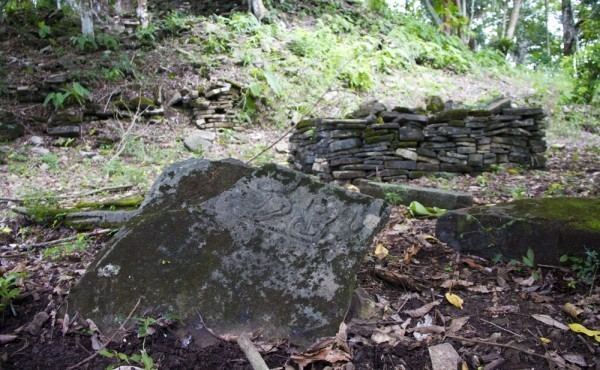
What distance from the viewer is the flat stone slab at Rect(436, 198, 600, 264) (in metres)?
2.51

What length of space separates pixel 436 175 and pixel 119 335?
4.41 meters

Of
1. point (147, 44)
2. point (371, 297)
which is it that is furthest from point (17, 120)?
point (371, 297)

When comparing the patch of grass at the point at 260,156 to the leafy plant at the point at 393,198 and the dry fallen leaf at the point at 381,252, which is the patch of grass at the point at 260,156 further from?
the dry fallen leaf at the point at 381,252

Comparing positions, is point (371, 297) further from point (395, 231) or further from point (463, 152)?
point (463, 152)

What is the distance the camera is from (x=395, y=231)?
341 centimetres

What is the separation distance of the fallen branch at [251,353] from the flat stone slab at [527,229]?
167 cm

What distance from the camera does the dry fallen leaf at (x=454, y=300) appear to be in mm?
2282

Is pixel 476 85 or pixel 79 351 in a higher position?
pixel 476 85

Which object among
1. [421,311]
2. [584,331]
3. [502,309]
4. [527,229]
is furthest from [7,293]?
[527,229]

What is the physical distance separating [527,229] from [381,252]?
0.90 m

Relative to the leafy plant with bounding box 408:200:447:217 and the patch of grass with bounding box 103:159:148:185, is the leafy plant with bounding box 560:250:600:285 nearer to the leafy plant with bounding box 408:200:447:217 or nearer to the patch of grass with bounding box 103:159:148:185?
the leafy plant with bounding box 408:200:447:217

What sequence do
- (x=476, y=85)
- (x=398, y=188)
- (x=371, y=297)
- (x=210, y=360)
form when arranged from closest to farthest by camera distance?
(x=210, y=360)
(x=371, y=297)
(x=398, y=188)
(x=476, y=85)

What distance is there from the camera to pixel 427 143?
5.57 m

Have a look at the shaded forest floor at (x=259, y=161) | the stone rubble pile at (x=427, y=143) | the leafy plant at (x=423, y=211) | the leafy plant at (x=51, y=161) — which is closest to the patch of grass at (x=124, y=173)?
the shaded forest floor at (x=259, y=161)
